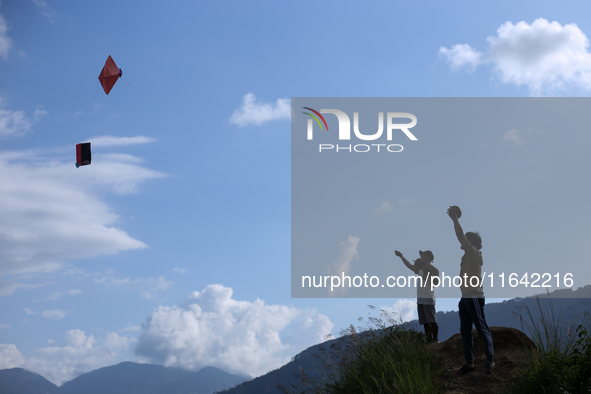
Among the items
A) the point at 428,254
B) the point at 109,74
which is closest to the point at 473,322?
the point at 428,254

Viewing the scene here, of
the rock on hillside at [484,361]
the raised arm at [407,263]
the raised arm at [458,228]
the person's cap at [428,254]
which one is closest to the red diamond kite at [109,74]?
the raised arm at [407,263]

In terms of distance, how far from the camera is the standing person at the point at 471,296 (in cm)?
600

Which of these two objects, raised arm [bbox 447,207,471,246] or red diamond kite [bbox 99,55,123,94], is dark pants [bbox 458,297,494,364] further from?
red diamond kite [bbox 99,55,123,94]

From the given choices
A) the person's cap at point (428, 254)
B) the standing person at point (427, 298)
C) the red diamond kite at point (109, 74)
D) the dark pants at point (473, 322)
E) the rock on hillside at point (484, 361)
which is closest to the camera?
the rock on hillside at point (484, 361)

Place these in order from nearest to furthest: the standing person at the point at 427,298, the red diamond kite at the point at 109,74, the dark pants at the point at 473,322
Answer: the dark pants at the point at 473,322 < the standing person at the point at 427,298 < the red diamond kite at the point at 109,74

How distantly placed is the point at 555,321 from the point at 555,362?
1.03m

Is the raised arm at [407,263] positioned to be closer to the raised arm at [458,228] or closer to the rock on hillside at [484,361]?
the rock on hillside at [484,361]

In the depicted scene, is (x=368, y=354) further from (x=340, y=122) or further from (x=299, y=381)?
(x=340, y=122)

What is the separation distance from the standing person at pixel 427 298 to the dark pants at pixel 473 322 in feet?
7.37

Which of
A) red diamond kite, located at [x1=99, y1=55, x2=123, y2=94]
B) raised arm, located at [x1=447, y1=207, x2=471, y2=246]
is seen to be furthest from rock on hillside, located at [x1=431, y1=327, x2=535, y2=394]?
red diamond kite, located at [x1=99, y1=55, x2=123, y2=94]

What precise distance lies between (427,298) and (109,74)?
13.7 m

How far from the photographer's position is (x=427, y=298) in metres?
8.61

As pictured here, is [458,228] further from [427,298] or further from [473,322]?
[427,298]

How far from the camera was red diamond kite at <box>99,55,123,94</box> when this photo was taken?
15859 millimetres
